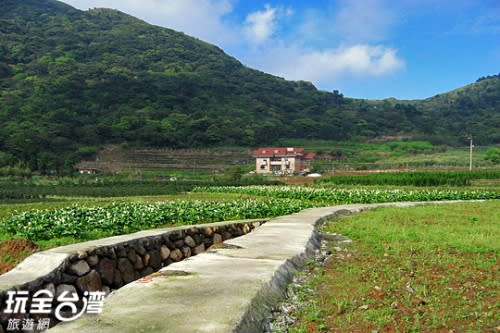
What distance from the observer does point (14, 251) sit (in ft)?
32.4

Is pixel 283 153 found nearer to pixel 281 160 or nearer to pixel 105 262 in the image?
pixel 281 160

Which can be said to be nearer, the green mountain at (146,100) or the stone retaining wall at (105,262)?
the stone retaining wall at (105,262)

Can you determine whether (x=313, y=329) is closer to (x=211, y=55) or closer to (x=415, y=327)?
(x=415, y=327)

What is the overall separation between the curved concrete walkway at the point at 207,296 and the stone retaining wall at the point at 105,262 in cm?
163

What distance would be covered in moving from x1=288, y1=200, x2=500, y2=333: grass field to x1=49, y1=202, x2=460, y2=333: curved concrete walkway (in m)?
0.52

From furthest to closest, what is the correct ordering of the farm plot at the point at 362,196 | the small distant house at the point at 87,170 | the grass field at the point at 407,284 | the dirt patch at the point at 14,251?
the small distant house at the point at 87,170 < the farm plot at the point at 362,196 < the dirt patch at the point at 14,251 < the grass field at the point at 407,284

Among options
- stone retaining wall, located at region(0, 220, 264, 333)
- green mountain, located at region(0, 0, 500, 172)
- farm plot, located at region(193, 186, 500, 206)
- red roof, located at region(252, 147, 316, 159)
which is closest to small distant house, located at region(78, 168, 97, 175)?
green mountain, located at region(0, 0, 500, 172)

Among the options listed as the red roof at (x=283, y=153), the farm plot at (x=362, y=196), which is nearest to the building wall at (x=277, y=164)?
the red roof at (x=283, y=153)

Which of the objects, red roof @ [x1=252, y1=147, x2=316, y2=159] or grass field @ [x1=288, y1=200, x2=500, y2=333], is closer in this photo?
grass field @ [x1=288, y1=200, x2=500, y2=333]

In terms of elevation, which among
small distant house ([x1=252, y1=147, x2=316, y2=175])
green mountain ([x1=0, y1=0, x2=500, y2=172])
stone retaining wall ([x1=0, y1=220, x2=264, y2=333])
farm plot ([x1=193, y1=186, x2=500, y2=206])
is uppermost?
green mountain ([x1=0, y1=0, x2=500, y2=172])

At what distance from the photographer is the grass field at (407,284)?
19.4 feet

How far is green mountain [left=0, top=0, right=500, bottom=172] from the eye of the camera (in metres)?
98.4

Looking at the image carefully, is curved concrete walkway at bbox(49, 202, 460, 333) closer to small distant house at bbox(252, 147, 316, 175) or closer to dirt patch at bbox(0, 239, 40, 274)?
dirt patch at bbox(0, 239, 40, 274)

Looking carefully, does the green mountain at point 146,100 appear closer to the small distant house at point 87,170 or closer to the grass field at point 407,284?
the small distant house at point 87,170
